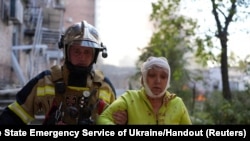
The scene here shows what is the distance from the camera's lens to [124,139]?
8.20 feet

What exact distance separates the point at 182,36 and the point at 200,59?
3.45ft

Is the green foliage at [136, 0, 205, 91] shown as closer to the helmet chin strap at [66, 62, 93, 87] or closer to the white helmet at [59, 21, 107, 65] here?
the white helmet at [59, 21, 107, 65]

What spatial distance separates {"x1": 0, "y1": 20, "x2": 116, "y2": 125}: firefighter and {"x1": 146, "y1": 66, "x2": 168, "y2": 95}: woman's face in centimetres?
49

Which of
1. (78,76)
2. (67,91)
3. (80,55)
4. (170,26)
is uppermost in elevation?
(170,26)

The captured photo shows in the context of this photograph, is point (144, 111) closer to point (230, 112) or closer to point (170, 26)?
point (230, 112)

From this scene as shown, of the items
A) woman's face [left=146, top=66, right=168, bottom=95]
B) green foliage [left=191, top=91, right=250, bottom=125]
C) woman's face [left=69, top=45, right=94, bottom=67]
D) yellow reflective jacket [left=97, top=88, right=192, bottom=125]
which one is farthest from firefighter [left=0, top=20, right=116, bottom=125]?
green foliage [left=191, top=91, right=250, bottom=125]

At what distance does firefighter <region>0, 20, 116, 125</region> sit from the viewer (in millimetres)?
2957

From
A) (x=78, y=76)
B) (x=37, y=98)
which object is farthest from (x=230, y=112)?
(x=37, y=98)

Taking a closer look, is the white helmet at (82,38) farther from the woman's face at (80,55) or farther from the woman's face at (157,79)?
the woman's face at (157,79)

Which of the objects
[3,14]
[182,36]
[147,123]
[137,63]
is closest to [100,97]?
[147,123]

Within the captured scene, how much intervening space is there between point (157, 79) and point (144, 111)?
23cm

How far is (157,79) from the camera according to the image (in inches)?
105

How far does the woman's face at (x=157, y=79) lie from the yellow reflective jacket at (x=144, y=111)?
0.09 meters

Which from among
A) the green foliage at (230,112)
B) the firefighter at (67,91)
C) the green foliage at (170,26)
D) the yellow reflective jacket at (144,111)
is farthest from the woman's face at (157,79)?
the green foliage at (170,26)
